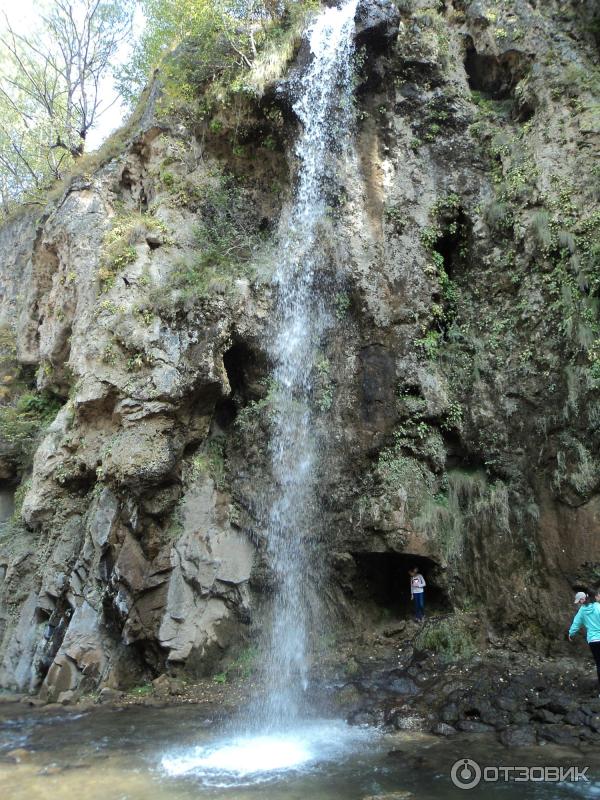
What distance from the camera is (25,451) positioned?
43.4 feet

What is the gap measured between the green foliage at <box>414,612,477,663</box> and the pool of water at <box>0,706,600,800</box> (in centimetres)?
203

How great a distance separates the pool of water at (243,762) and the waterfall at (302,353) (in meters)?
1.20

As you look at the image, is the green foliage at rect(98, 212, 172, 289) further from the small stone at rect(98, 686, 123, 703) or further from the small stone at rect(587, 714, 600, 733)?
the small stone at rect(587, 714, 600, 733)

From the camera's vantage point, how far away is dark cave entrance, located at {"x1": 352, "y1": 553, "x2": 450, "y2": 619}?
969cm

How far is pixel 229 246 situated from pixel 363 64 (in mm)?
5183

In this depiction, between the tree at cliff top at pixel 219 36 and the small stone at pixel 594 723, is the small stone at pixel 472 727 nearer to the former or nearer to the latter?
the small stone at pixel 594 723

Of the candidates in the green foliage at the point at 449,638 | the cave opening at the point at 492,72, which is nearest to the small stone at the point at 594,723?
the green foliage at the point at 449,638

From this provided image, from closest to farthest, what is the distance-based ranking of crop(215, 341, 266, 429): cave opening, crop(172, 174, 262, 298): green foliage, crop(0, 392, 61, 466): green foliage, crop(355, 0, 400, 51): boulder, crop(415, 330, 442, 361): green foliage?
crop(415, 330, 442, 361): green foliage < crop(172, 174, 262, 298): green foliage < crop(215, 341, 266, 429): cave opening < crop(355, 0, 400, 51): boulder < crop(0, 392, 61, 466): green foliage

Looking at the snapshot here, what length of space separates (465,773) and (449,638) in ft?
10.7

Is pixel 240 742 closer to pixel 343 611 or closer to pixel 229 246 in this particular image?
pixel 343 611

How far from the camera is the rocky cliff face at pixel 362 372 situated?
31.3 ft

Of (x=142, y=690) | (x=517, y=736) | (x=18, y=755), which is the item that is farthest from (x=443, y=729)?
(x=18, y=755)

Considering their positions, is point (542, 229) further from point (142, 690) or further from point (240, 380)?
point (142, 690)

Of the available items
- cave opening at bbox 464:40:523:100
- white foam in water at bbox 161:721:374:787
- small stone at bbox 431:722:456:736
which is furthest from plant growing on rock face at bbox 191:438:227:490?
cave opening at bbox 464:40:523:100
